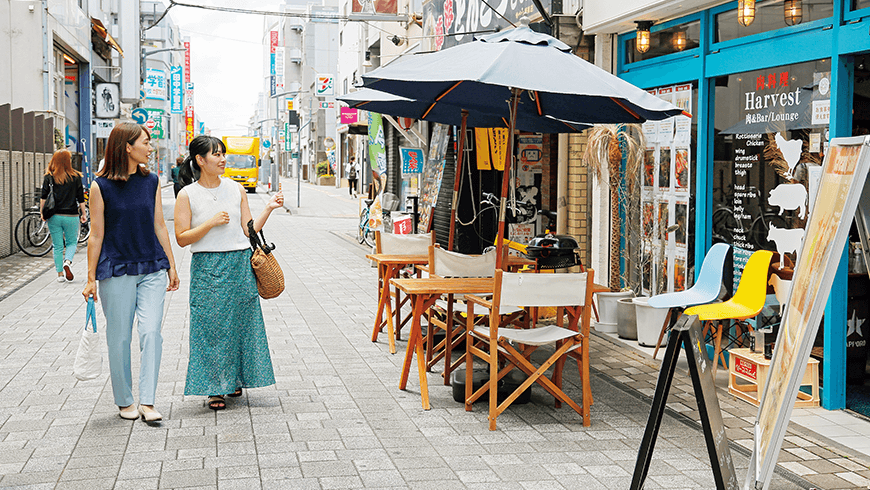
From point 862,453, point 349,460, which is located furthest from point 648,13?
point 349,460

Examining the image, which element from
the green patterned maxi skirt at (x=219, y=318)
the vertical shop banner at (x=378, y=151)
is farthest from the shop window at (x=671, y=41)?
the vertical shop banner at (x=378, y=151)

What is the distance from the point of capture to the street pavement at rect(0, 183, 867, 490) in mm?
4559

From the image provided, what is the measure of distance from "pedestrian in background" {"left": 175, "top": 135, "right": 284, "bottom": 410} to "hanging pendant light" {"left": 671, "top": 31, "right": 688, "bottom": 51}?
449cm

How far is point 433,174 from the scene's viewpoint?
13852mm

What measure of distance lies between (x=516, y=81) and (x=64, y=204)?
8971 mm

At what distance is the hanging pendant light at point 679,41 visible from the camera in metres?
8.26

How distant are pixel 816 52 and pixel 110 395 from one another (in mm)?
5593

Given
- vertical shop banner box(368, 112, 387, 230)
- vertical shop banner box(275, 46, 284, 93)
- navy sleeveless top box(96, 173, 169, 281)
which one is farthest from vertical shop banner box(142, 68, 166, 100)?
navy sleeveless top box(96, 173, 169, 281)

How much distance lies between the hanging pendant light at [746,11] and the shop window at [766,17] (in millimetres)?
103

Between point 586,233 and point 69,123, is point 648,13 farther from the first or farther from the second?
point 69,123

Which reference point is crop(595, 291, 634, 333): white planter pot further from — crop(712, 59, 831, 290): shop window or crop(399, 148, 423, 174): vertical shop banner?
crop(399, 148, 423, 174): vertical shop banner

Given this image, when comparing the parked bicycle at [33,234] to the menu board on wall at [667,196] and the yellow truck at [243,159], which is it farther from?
the yellow truck at [243,159]

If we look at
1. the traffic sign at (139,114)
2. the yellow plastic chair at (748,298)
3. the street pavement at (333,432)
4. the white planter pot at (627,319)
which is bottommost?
the street pavement at (333,432)

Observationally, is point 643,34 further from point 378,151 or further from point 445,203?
point 378,151
